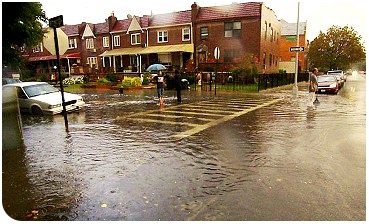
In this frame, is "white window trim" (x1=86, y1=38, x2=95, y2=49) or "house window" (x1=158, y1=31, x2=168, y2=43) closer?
"house window" (x1=158, y1=31, x2=168, y2=43)

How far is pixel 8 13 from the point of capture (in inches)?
200

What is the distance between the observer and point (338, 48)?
44.1 metres

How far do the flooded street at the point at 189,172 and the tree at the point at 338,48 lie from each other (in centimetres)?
3908

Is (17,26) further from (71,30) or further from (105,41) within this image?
(71,30)

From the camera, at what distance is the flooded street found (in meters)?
3.67

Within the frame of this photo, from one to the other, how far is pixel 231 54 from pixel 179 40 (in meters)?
6.29

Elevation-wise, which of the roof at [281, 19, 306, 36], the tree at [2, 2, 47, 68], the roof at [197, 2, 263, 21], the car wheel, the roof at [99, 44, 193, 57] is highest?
the roof at [281, 19, 306, 36]

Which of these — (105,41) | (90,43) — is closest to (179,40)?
(105,41)

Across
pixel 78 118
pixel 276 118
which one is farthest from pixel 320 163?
pixel 78 118

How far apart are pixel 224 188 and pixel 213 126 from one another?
4.66 metres

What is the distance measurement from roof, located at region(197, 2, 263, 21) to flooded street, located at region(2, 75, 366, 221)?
70.2ft

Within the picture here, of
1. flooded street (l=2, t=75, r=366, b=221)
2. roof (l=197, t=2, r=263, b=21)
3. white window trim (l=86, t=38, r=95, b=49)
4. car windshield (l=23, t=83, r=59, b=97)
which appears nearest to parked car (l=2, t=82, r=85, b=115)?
car windshield (l=23, t=83, r=59, b=97)

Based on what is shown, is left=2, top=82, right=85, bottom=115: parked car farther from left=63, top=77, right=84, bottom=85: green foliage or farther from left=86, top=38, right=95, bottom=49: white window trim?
left=86, top=38, right=95, bottom=49: white window trim

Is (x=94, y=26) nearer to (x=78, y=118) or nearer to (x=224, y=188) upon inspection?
(x=78, y=118)
